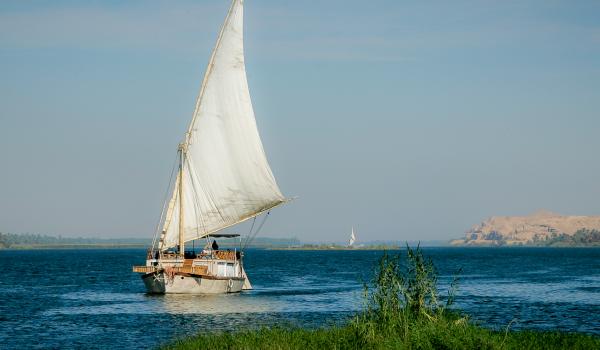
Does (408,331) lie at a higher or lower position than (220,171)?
lower

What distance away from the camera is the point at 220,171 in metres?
64.7

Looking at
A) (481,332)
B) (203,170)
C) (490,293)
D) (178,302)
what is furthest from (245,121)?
(481,332)

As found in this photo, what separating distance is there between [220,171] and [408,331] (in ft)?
127

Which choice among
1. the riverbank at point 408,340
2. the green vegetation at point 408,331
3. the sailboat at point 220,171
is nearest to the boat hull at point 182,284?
the sailboat at point 220,171

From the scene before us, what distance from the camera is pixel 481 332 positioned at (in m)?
27.8

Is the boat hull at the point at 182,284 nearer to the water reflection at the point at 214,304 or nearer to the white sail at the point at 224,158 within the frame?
the water reflection at the point at 214,304

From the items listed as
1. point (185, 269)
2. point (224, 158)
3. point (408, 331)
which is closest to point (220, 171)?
point (224, 158)

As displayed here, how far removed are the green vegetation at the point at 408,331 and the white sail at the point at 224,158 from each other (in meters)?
34.0

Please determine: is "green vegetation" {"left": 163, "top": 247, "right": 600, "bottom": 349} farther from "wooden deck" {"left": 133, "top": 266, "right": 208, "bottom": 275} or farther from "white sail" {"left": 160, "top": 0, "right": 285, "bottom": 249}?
"white sail" {"left": 160, "top": 0, "right": 285, "bottom": 249}

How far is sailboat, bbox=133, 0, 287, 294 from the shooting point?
64.0m

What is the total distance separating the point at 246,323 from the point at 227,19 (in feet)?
86.4

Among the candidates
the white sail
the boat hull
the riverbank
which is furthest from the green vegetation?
the white sail

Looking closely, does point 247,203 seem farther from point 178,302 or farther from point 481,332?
point 481,332

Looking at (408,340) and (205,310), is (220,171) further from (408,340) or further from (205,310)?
(408,340)
